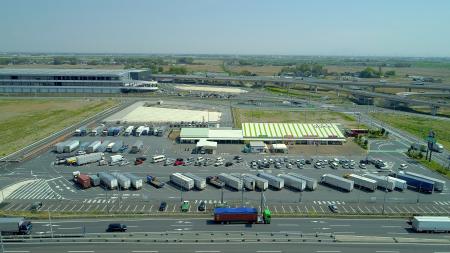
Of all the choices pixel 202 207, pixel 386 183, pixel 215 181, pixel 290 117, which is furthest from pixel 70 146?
pixel 290 117

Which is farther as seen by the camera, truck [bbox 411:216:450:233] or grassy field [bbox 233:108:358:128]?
grassy field [bbox 233:108:358:128]

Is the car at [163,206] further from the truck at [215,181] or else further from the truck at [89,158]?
the truck at [89,158]

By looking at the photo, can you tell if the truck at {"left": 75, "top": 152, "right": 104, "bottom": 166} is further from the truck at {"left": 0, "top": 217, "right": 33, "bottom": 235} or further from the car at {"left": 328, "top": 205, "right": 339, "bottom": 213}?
the car at {"left": 328, "top": 205, "right": 339, "bottom": 213}

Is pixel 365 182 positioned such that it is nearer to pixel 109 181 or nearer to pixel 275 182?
pixel 275 182

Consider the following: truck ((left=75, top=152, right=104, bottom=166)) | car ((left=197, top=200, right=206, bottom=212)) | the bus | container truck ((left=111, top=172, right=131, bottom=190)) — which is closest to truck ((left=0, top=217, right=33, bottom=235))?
container truck ((left=111, top=172, right=131, bottom=190))

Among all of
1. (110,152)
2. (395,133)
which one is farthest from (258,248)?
(395,133)

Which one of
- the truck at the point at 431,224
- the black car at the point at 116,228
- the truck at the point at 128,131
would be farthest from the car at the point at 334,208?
the truck at the point at 128,131
